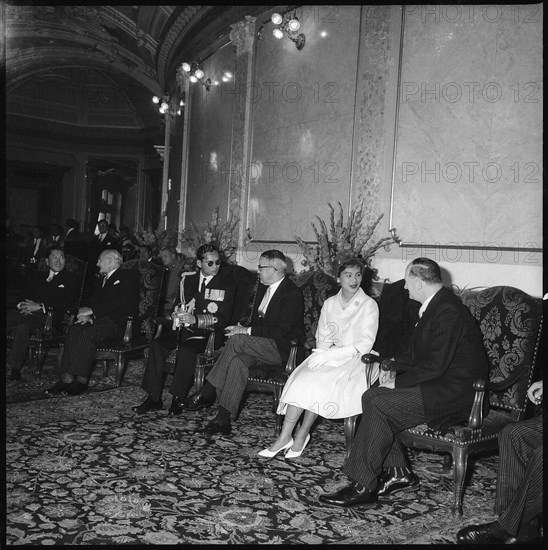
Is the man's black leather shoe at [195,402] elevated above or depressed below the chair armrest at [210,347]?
below

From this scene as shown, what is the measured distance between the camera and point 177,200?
12.9m

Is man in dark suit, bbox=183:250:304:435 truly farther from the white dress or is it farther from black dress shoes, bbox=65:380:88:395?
black dress shoes, bbox=65:380:88:395

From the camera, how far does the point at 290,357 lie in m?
4.80

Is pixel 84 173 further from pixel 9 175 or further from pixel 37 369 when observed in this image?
pixel 37 369

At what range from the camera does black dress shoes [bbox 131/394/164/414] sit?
5.20 m

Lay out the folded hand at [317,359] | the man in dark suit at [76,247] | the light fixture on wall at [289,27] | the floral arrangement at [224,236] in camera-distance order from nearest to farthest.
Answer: the folded hand at [317,359]
the light fixture on wall at [289,27]
the floral arrangement at [224,236]
the man in dark suit at [76,247]

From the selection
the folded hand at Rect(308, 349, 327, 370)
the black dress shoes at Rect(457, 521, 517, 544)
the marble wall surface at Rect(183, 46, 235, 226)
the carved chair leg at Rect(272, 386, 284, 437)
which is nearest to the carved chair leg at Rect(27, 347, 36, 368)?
the carved chair leg at Rect(272, 386, 284, 437)

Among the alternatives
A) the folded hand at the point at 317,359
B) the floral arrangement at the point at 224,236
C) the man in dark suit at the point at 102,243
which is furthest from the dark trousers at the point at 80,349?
the man in dark suit at the point at 102,243

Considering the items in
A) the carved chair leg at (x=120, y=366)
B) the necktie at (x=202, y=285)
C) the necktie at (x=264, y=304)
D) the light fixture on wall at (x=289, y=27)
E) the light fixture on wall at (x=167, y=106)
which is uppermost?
the light fixture on wall at (x=167, y=106)

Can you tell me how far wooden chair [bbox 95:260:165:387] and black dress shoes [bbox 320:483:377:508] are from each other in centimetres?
302

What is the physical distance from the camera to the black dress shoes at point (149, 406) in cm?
520

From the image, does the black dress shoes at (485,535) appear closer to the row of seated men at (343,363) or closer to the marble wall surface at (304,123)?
the row of seated men at (343,363)

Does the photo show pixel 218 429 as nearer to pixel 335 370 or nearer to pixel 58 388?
pixel 335 370

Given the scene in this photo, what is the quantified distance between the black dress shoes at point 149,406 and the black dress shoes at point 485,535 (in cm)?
300
